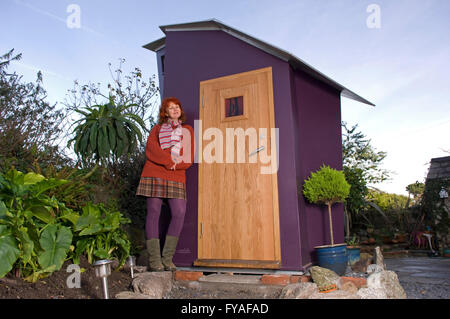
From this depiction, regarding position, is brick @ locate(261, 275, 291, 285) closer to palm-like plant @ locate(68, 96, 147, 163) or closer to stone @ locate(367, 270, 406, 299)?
stone @ locate(367, 270, 406, 299)

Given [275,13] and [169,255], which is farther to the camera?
[275,13]

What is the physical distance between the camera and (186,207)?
4176 mm

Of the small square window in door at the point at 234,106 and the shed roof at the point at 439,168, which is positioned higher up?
the small square window in door at the point at 234,106

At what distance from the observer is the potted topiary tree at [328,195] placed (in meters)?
3.42

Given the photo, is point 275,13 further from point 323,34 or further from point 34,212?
point 34,212

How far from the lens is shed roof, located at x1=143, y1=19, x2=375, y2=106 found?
12.5ft

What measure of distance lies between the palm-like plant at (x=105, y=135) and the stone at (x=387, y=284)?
11.4 feet

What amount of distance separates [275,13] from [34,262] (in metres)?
3.98

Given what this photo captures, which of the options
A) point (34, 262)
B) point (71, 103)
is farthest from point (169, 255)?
point (71, 103)

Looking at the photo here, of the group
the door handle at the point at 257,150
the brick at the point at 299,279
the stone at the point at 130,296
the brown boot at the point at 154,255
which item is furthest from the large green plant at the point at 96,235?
the brick at the point at 299,279

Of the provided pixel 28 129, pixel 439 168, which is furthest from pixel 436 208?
pixel 28 129

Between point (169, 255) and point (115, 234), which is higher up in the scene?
point (115, 234)

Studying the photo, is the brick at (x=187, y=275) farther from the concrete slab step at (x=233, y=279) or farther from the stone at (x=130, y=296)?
the stone at (x=130, y=296)

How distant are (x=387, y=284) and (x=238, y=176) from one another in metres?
1.74
